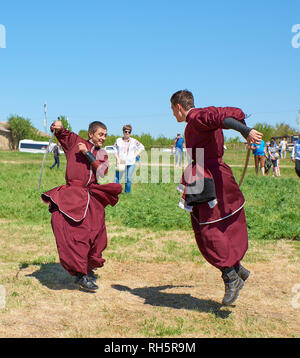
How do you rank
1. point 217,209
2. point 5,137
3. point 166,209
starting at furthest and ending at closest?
point 5,137 < point 166,209 < point 217,209

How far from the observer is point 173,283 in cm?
573

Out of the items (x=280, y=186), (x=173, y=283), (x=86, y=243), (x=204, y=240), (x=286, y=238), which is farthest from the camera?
(x=280, y=186)

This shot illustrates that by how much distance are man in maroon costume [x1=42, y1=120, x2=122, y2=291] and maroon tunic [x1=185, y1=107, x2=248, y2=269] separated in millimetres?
1451

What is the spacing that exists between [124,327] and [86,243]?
4.56 ft

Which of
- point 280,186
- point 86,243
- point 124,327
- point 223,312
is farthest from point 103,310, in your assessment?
point 280,186

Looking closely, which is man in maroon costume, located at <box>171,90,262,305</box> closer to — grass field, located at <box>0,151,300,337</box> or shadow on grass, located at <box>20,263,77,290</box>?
grass field, located at <box>0,151,300,337</box>

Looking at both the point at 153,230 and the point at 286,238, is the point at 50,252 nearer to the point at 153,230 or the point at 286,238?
A: the point at 153,230

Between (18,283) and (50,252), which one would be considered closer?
(18,283)

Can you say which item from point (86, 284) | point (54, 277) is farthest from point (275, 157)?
point (86, 284)

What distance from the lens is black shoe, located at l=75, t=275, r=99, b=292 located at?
5184 millimetres

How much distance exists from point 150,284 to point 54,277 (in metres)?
1.28

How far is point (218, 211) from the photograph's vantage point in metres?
4.36

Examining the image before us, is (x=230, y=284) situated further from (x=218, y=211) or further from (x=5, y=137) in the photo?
(x=5, y=137)

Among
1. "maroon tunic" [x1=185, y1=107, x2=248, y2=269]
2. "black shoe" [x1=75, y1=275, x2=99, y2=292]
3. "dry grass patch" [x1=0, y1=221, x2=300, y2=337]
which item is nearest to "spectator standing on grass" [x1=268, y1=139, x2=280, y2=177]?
"dry grass patch" [x1=0, y1=221, x2=300, y2=337]
